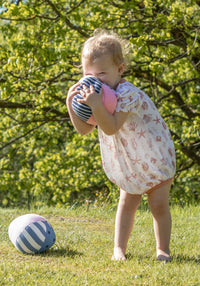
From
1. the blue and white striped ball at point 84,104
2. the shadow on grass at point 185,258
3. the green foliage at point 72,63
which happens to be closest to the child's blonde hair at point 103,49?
the blue and white striped ball at point 84,104

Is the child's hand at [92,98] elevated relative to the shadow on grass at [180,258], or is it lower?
elevated

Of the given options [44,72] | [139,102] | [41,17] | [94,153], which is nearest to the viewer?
[139,102]

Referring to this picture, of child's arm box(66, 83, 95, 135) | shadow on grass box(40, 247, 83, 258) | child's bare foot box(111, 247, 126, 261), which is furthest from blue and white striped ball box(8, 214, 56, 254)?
child's arm box(66, 83, 95, 135)

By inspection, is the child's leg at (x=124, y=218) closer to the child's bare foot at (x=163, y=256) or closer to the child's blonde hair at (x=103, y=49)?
the child's bare foot at (x=163, y=256)

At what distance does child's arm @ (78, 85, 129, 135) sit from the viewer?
2.83 metres

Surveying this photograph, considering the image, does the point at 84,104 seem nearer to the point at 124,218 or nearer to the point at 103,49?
the point at 103,49

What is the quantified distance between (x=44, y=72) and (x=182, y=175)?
4549mm

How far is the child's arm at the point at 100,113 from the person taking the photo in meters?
2.83

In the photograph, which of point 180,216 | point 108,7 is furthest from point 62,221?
point 108,7

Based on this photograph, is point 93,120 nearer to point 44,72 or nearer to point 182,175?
point 44,72

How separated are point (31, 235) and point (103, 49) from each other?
157 centimetres

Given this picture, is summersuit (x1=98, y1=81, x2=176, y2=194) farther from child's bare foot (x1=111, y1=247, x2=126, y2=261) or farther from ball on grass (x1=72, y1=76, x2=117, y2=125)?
child's bare foot (x1=111, y1=247, x2=126, y2=261)

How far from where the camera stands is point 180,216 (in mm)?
5363

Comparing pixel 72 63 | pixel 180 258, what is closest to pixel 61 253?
pixel 180 258
